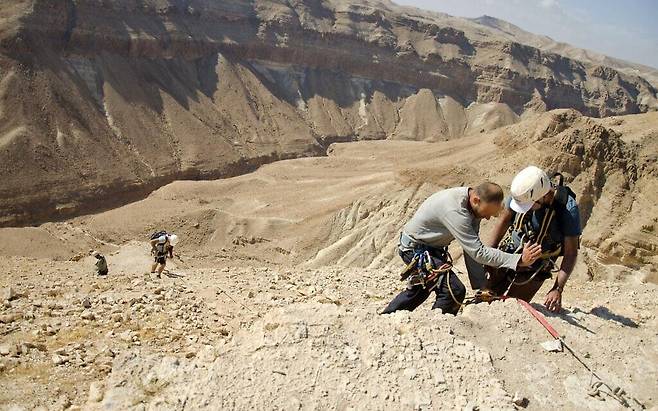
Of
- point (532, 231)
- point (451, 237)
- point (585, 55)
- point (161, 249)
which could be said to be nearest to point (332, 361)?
point (451, 237)

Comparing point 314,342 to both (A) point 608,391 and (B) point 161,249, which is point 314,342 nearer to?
(A) point 608,391

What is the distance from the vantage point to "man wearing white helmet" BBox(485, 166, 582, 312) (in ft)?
15.7

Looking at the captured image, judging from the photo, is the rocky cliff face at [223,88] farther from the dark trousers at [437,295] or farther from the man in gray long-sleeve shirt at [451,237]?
the man in gray long-sleeve shirt at [451,237]

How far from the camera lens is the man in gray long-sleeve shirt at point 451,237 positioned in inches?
176

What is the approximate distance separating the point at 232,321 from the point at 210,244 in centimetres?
1430

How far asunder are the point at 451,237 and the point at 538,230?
887 mm

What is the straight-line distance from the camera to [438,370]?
432 cm

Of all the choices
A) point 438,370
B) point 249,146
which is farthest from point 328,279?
point 249,146

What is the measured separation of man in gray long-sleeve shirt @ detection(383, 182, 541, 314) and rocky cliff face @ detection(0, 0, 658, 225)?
20745mm

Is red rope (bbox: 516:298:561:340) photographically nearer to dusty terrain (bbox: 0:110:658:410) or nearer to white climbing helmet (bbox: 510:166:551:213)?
dusty terrain (bbox: 0:110:658:410)

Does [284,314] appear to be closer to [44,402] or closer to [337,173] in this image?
[44,402]

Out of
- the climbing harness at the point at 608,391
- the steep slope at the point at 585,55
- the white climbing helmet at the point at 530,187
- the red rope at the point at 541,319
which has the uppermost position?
the steep slope at the point at 585,55

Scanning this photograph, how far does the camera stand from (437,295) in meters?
5.15

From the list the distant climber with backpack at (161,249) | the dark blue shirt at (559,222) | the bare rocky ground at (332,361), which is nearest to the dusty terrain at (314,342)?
the bare rocky ground at (332,361)
